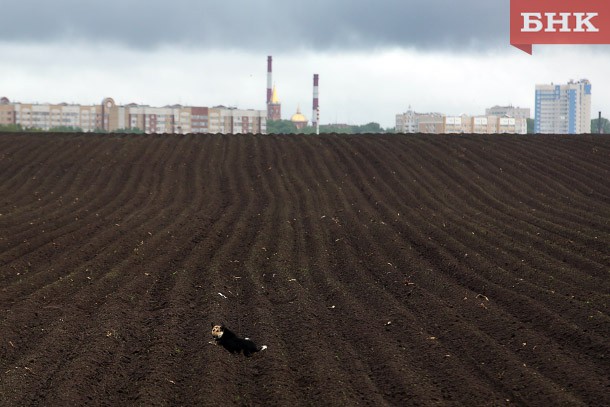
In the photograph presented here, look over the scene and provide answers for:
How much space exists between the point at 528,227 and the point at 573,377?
28.7 feet

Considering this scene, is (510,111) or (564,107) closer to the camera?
(564,107)

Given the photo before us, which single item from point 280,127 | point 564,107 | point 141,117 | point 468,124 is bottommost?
point 468,124

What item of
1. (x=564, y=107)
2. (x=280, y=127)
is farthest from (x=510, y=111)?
(x=280, y=127)

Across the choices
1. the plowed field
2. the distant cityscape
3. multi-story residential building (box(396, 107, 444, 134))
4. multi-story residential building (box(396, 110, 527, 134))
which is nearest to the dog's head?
the plowed field

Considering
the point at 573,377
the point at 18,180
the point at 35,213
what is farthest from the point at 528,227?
the point at 18,180

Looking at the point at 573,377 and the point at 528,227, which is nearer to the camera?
the point at 573,377

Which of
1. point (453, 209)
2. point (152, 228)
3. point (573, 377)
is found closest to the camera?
point (573, 377)

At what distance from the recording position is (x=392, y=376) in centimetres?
781

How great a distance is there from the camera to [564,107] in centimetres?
14312

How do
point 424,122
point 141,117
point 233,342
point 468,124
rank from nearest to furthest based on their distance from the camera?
point 233,342 < point 468,124 < point 424,122 < point 141,117

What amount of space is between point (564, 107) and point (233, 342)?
143m

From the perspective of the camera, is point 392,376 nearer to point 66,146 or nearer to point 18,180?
point 18,180

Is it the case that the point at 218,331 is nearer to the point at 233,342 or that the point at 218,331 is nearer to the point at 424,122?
the point at 233,342

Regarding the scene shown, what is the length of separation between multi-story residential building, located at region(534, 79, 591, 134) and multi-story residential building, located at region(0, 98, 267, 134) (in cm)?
4858
